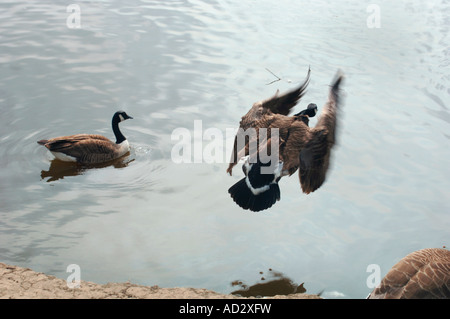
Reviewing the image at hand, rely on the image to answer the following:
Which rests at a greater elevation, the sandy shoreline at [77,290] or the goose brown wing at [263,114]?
the goose brown wing at [263,114]

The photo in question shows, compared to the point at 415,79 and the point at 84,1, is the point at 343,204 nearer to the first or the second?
the point at 415,79

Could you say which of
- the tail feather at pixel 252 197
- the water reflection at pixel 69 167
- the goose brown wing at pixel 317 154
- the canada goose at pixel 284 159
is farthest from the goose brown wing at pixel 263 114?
the water reflection at pixel 69 167

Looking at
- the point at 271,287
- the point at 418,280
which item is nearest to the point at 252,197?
the point at 271,287

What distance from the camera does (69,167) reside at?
23.8 feet

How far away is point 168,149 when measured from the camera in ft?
24.5

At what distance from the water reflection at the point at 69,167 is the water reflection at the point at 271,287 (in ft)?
10.4

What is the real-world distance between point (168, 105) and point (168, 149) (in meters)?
1.36

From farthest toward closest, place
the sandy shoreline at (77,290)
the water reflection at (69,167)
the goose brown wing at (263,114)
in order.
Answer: the water reflection at (69,167) < the goose brown wing at (263,114) < the sandy shoreline at (77,290)

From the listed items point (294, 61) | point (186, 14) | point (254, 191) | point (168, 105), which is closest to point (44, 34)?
point (186, 14)

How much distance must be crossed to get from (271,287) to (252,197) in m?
0.99

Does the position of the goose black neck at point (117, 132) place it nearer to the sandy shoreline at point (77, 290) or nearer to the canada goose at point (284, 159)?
the canada goose at point (284, 159)

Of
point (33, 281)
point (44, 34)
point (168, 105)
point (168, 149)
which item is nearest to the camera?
point (33, 281)

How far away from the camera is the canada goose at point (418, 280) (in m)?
3.83

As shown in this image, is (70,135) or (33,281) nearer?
(33,281)
